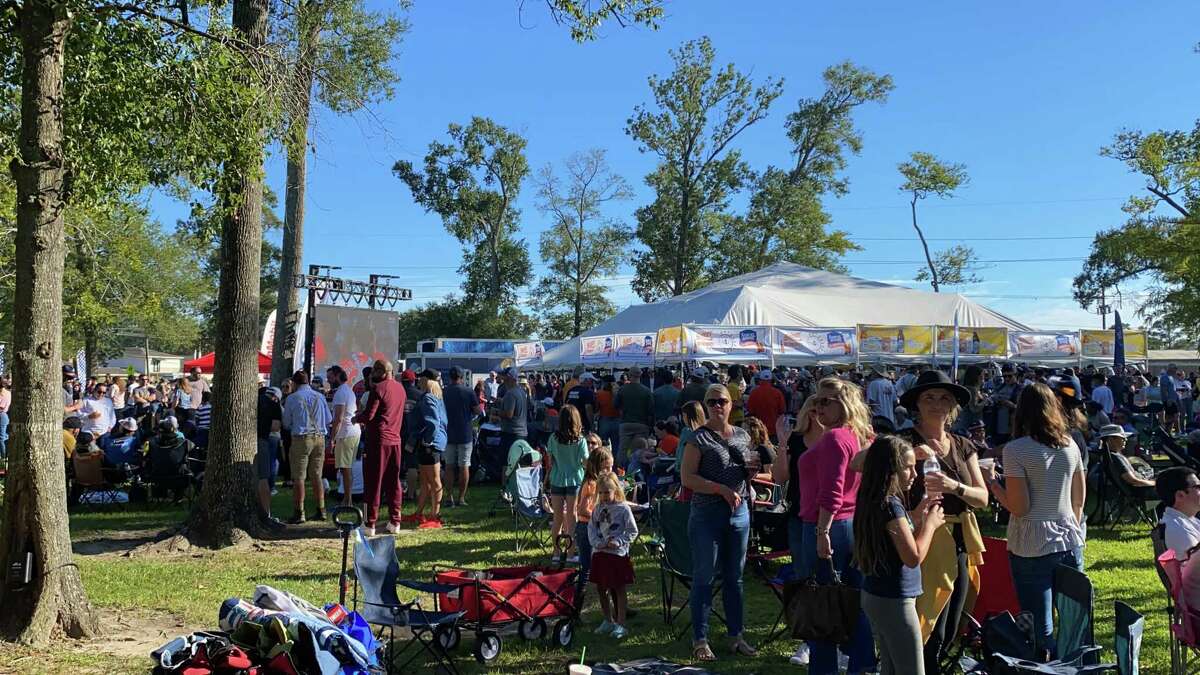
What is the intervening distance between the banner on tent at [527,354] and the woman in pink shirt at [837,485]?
21.4m

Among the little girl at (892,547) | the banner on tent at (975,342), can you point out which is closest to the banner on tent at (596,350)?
the banner on tent at (975,342)

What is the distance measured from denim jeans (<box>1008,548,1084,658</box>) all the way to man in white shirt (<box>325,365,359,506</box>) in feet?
24.9

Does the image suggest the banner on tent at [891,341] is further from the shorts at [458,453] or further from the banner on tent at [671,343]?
the shorts at [458,453]

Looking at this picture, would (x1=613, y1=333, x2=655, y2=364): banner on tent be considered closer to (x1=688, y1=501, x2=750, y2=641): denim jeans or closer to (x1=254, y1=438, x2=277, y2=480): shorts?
(x1=254, y1=438, x2=277, y2=480): shorts

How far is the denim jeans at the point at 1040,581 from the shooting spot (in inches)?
171

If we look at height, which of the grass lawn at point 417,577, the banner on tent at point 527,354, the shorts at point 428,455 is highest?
the banner on tent at point 527,354

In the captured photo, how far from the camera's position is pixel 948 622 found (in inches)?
167

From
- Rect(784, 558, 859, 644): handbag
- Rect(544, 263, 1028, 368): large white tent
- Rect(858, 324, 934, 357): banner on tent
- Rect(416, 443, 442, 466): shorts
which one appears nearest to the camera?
Rect(784, 558, 859, 644): handbag

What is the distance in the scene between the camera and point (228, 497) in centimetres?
898

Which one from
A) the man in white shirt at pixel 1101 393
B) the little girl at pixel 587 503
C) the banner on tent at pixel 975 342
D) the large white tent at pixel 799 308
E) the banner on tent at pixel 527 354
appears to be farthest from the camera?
the banner on tent at pixel 527 354

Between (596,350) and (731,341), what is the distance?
10.1 ft

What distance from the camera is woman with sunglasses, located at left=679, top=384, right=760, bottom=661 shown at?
523cm

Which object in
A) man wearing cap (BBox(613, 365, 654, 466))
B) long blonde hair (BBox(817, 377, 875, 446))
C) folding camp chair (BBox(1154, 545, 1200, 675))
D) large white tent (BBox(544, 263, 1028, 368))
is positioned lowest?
folding camp chair (BBox(1154, 545, 1200, 675))

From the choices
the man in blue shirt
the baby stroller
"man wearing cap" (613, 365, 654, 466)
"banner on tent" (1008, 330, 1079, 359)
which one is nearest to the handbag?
the baby stroller
